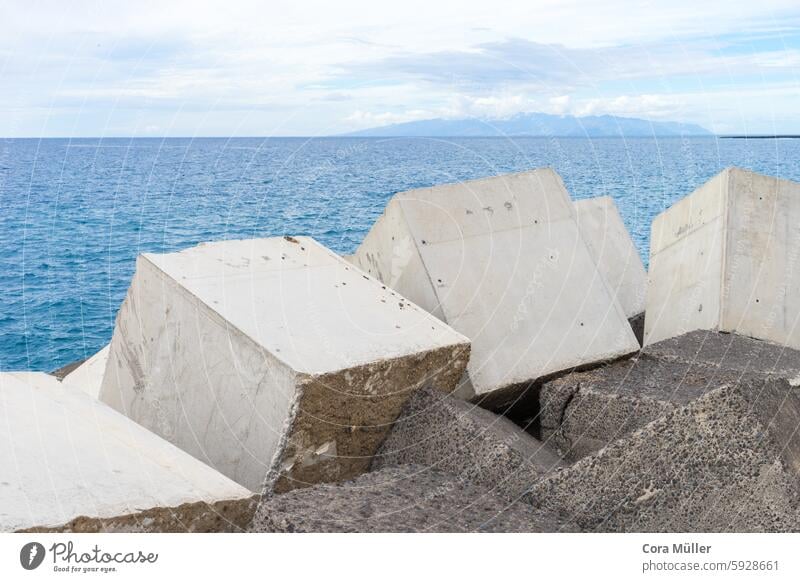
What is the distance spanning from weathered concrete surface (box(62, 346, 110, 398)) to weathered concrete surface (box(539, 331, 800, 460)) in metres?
2.54

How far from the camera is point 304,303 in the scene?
11.5 ft

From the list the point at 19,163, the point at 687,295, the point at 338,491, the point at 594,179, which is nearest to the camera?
the point at 338,491

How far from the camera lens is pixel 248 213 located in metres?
Answer: 22.4

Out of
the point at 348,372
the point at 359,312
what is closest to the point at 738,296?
the point at 359,312

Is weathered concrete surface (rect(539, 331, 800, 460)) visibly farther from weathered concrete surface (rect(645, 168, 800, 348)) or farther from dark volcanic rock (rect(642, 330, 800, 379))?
weathered concrete surface (rect(645, 168, 800, 348))

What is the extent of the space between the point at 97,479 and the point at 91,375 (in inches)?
103

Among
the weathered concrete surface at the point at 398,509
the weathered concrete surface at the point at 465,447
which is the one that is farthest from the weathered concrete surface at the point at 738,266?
the weathered concrete surface at the point at 398,509

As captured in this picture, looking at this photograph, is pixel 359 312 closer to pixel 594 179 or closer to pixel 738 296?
pixel 738 296

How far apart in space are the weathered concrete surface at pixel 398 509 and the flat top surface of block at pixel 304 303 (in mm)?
441

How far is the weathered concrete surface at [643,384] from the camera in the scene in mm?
3184

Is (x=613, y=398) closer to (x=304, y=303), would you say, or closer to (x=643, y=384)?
(x=643, y=384)

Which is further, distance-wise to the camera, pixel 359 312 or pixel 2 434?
pixel 359 312

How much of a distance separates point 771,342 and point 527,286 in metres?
1.12

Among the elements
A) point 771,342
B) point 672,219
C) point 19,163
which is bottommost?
point 19,163
